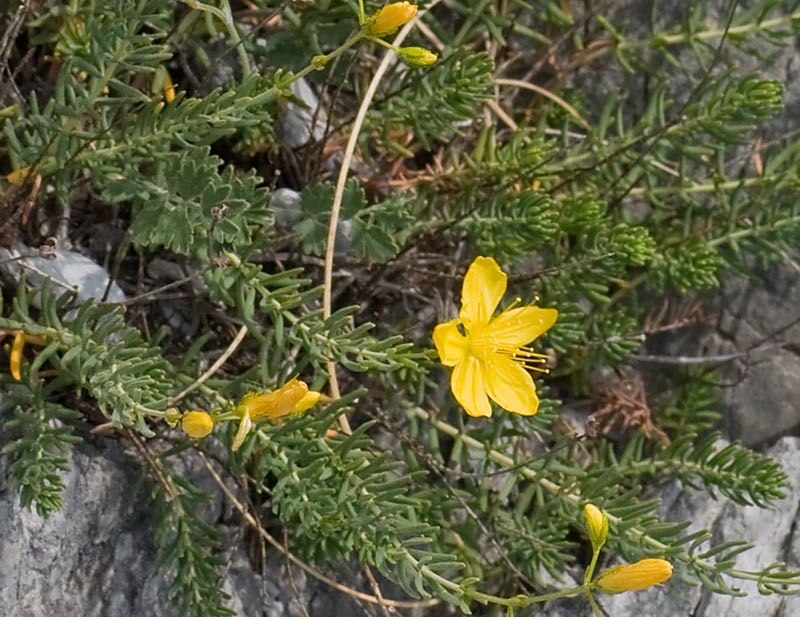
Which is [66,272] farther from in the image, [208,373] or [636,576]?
[636,576]

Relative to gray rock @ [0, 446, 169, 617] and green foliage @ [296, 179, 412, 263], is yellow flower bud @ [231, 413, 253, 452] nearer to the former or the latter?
gray rock @ [0, 446, 169, 617]

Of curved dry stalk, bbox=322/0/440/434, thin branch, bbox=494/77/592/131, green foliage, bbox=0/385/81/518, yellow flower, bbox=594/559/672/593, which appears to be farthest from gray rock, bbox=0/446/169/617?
thin branch, bbox=494/77/592/131

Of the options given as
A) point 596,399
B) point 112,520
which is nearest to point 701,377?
point 596,399

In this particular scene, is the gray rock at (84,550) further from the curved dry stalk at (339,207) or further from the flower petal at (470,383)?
the flower petal at (470,383)

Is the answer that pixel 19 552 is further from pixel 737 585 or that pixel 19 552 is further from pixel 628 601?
pixel 737 585

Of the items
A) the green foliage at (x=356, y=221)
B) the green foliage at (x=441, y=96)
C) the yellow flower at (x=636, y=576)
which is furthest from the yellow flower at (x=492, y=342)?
the yellow flower at (x=636, y=576)

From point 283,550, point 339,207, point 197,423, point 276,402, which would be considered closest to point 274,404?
point 276,402
